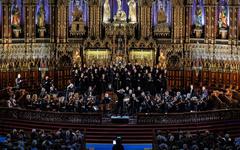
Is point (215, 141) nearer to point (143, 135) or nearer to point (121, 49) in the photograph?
point (143, 135)

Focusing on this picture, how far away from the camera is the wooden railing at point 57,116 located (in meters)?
31.0

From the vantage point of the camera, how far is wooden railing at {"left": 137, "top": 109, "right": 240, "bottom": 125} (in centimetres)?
3088

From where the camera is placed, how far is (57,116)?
31.2 m

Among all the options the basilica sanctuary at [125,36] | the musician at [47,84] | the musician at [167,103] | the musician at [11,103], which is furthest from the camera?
the basilica sanctuary at [125,36]

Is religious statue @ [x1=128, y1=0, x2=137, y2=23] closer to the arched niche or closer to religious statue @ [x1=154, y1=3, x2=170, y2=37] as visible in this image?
religious statue @ [x1=154, y1=3, x2=170, y2=37]

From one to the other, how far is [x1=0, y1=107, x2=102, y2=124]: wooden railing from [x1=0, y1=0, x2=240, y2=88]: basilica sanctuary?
9.10 m

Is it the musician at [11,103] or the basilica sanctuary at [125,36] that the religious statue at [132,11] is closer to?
the basilica sanctuary at [125,36]

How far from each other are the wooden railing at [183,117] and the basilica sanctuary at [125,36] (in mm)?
9122

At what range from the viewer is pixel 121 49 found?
139 feet

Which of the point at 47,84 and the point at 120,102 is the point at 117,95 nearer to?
the point at 120,102

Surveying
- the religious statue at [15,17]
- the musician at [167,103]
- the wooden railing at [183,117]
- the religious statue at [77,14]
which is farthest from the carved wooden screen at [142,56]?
the wooden railing at [183,117]

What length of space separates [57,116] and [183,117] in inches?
265

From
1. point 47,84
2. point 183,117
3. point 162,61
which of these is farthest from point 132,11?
point 183,117

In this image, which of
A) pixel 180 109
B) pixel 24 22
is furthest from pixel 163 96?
pixel 24 22
